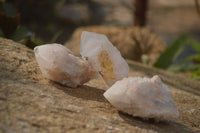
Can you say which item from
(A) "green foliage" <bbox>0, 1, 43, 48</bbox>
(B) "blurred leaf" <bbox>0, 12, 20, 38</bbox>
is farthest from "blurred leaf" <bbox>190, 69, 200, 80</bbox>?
(B) "blurred leaf" <bbox>0, 12, 20, 38</bbox>

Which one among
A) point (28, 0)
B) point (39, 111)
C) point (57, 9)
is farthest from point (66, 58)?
point (57, 9)

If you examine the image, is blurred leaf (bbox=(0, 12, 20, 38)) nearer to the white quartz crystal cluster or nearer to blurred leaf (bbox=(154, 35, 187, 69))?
the white quartz crystal cluster

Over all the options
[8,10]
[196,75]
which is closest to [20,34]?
[8,10]

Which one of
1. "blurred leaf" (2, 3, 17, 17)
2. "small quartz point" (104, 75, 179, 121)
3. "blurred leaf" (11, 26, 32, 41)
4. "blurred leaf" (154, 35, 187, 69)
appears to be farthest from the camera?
"blurred leaf" (154, 35, 187, 69)

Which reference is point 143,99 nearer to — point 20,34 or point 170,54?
point 20,34

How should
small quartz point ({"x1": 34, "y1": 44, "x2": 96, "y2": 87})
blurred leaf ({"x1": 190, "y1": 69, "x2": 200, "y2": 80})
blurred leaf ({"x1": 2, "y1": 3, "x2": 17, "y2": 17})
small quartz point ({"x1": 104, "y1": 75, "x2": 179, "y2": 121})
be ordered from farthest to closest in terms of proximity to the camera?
blurred leaf ({"x1": 190, "y1": 69, "x2": 200, "y2": 80}) → blurred leaf ({"x1": 2, "y1": 3, "x2": 17, "y2": 17}) → small quartz point ({"x1": 34, "y1": 44, "x2": 96, "y2": 87}) → small quartz point ({"x1": 104, "y1": 75, "x2": 179, "y2": 121})

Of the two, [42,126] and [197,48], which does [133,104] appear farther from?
[197,48]
